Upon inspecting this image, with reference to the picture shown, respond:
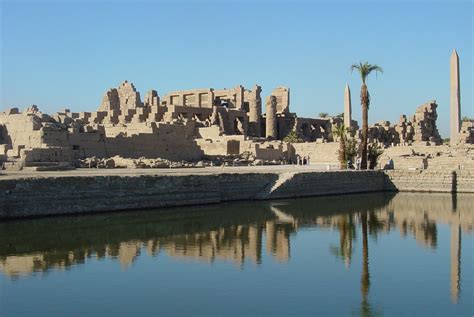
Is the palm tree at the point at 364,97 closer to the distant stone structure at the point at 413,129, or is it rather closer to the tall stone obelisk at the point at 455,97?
Result: the tall stone obelisk at the point at 455,97

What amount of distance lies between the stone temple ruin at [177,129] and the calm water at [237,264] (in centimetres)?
1067

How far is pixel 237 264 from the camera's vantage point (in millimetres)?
13375

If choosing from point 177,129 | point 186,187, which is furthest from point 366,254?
point 177,129

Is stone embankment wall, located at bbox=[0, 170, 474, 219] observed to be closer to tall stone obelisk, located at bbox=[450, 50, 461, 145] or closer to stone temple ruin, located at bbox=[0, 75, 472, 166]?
stone temple ruin, located at bbox=[0, 75, 472, 166]

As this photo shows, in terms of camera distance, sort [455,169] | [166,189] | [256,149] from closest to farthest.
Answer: [166,189] → [455,169] → [256,149]

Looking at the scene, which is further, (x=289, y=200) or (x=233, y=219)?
(x=289, y=200)

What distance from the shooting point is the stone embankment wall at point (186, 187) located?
1836 cm

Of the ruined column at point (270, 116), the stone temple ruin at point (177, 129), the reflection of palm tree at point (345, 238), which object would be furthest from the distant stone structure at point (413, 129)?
the reflection of palm tree at point (345, 238)

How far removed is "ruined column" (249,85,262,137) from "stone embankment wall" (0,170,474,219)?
31178mm

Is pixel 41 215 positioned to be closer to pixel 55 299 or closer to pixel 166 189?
pixel 166 189

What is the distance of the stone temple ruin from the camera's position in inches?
1211

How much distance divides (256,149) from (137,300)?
107 ft

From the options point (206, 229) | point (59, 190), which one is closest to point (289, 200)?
point (206, 229)

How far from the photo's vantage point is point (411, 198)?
28141mm
